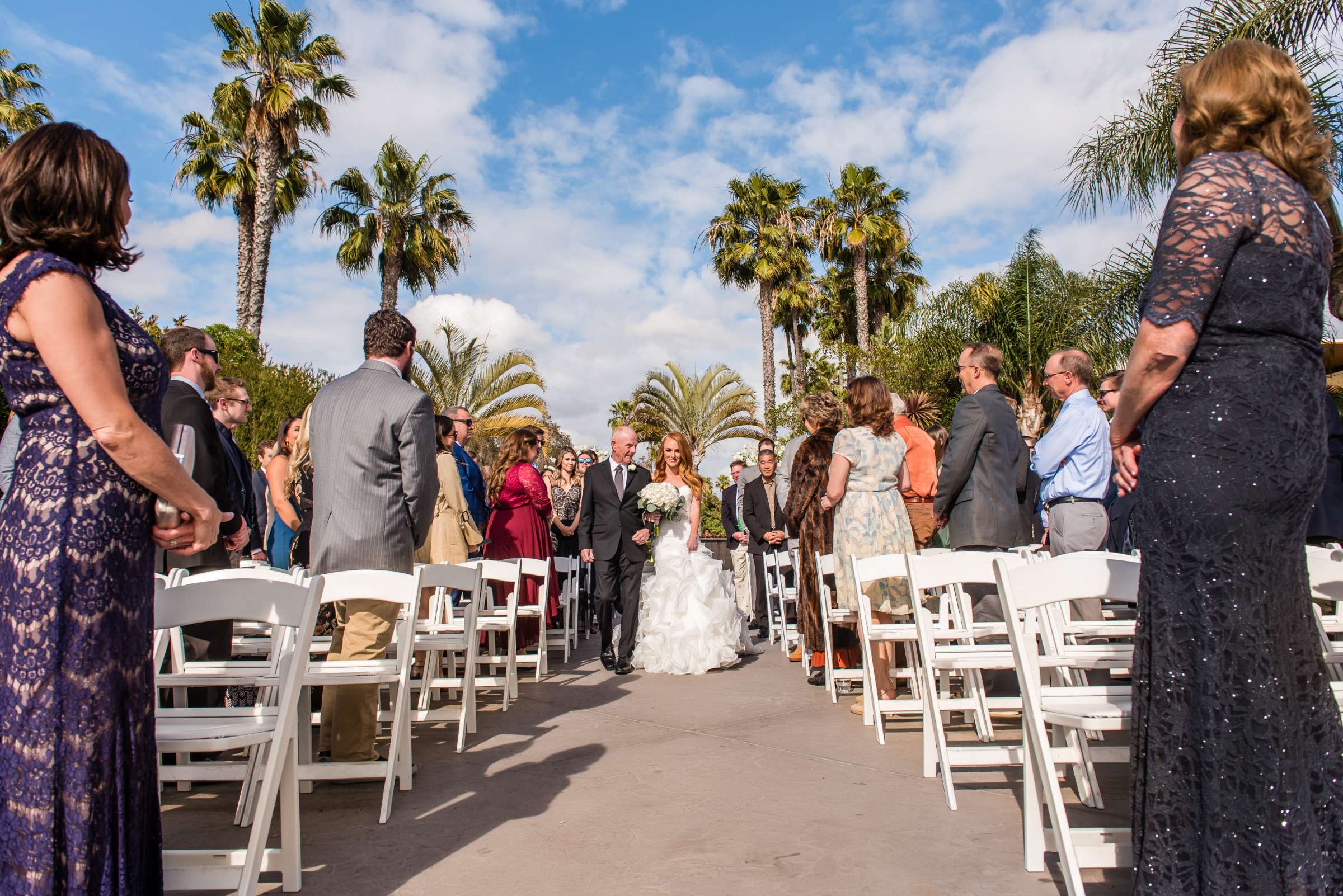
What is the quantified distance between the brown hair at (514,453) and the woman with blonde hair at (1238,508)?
724 cm

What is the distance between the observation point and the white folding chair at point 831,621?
20.5 feet

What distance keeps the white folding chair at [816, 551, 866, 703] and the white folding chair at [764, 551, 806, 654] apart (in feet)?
6.04

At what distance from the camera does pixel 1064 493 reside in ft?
19.0

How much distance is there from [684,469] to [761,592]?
3.38 m

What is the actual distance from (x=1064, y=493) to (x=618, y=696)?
3503mm

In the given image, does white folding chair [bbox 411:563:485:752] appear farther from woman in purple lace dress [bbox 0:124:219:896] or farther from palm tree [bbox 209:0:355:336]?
palm tree [bbox 209:0:355:336]

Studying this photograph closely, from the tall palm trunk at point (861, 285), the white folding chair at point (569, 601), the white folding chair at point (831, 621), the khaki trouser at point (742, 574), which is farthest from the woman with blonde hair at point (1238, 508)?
the tall palm trunk at point (861, 285)

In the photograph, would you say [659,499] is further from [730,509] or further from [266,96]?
[266,96]

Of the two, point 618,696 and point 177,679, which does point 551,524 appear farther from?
point 177,679

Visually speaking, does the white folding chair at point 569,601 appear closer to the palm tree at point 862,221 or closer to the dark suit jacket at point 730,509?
the dark suit jacket at point 730,509

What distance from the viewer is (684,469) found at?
9109mm

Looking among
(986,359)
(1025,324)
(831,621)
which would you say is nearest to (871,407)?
(986,359)

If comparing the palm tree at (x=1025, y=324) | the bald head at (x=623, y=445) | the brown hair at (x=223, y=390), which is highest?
the palm tree at (x=1025, y=324)

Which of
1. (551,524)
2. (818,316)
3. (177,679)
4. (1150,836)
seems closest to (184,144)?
(551,524)
